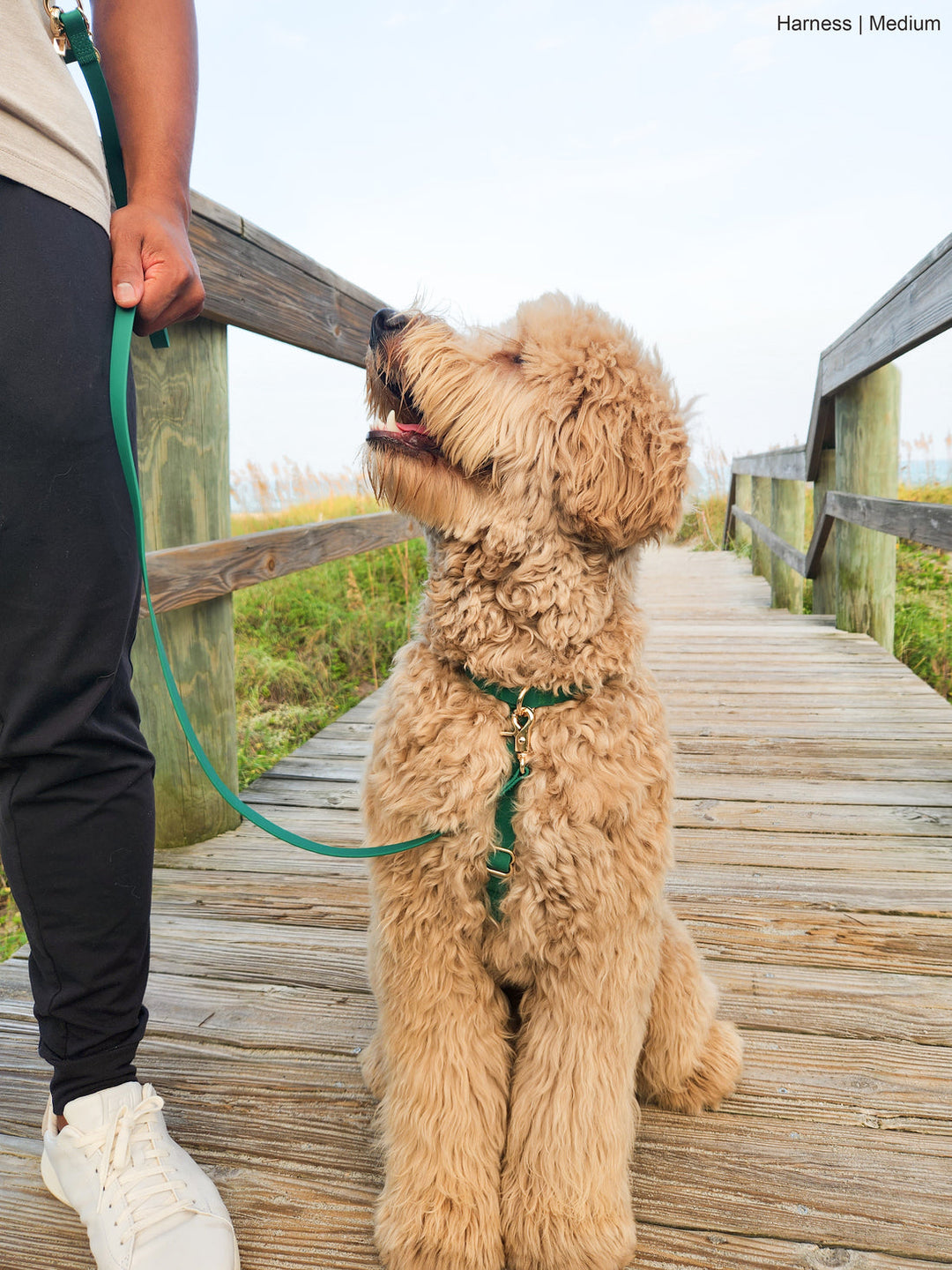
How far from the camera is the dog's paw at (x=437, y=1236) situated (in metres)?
1.15

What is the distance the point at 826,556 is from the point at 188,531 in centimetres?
421

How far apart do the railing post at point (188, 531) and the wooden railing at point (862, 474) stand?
2137mm

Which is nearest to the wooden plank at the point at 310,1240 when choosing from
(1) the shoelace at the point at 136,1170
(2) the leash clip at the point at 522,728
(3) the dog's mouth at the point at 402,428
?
(1) the shoelace at the point at 136,1170

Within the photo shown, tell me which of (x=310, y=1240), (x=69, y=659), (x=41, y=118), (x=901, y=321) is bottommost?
(x=310, y=1240)

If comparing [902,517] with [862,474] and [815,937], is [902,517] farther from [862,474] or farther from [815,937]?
[815,937]

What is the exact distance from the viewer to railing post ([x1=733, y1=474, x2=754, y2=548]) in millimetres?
9453

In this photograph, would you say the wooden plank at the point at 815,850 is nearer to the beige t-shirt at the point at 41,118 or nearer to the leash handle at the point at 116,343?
the leash handle at the point at 116,343

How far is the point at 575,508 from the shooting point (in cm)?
125

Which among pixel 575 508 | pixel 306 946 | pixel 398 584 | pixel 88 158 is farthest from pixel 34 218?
pixel 398 584

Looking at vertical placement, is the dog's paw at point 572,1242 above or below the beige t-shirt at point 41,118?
below

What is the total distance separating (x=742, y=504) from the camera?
997cm

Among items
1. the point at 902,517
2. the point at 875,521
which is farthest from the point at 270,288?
the point at 875,521

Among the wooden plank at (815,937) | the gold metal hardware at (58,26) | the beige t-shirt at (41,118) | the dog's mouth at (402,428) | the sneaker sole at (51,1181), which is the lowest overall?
the sneaker sole at (51,1181)

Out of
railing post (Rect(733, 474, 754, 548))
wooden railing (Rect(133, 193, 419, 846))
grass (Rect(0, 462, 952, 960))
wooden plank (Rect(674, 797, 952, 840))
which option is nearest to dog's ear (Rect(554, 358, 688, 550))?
wooden railing (Rect(133, 193, 419, 846))
